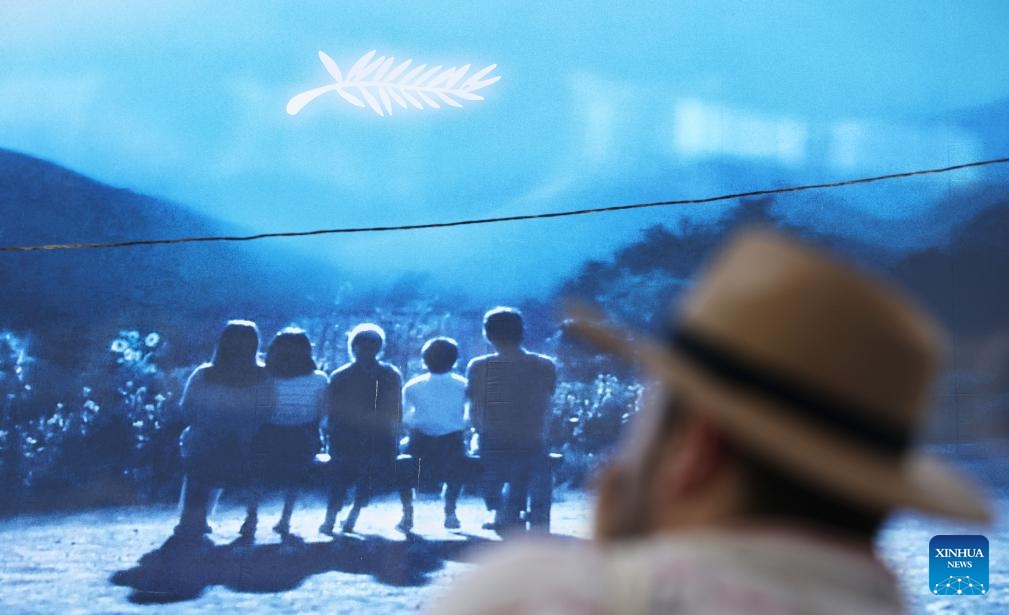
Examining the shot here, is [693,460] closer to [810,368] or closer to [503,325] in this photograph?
[810,368]

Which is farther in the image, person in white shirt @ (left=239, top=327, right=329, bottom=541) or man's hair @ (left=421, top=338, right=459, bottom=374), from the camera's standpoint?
man's hair @ (left=421, top=338, right=459, bottom=374)

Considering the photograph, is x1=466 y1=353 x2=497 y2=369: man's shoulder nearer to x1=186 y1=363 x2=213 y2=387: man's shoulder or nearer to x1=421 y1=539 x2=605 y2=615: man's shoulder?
x1=186 y1=363 x2=213 y2=387: man's shoulder

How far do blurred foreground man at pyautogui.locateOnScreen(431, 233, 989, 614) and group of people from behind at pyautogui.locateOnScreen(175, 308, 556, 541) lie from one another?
565cm

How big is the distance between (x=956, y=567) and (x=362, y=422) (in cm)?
335

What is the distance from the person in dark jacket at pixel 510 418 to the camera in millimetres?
6297

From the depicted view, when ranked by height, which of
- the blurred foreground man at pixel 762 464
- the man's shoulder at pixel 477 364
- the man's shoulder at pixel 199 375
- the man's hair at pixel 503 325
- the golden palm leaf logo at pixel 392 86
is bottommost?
the blurred foreground man at pixel 762 464

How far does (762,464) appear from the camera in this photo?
0.66m

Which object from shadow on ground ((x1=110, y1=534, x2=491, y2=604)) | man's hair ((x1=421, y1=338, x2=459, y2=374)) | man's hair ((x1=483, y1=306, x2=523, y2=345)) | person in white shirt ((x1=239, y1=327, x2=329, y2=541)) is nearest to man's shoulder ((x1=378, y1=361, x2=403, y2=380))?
man's hair ((x1=421, y1=338, x2=459, y2=374))

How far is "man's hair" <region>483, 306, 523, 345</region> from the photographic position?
6.49 metres

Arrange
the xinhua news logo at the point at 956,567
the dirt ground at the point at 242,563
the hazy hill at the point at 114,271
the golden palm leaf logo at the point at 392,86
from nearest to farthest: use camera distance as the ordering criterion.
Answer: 1. the xinhua news logo at the point at 956,567
2. the dirt ground at the point at 242,563
3. the hazy hill at the point at 114,271
4. the golden palm leaf logo at the point at 392,86

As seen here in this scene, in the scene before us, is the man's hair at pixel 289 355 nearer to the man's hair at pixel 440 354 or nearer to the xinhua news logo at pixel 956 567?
the man's hair at pixel 440 354

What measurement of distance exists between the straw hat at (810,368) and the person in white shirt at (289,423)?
19.2 ft

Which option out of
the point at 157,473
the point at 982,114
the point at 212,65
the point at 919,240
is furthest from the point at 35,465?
the point at 982,114

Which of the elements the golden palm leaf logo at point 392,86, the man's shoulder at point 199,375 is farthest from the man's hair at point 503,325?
the man's shoulder at point 199,375
